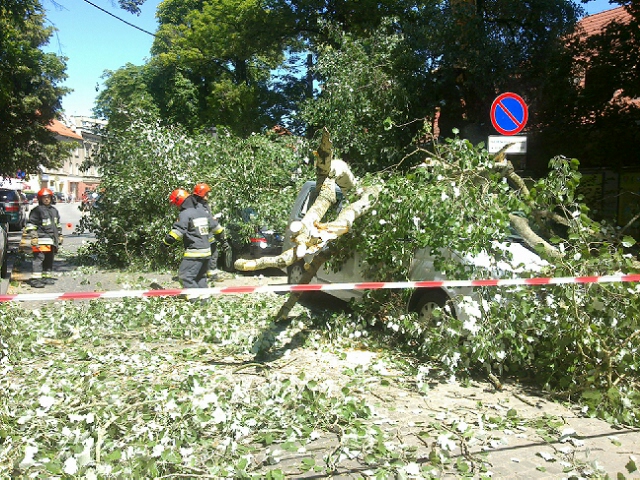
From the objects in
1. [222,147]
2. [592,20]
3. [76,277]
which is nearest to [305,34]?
[592,20]

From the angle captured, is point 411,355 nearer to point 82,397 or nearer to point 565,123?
point 82,397

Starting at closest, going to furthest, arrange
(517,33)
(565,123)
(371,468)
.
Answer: (371,468)
(565,123)
(517,33)

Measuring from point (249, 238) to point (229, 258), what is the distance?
0.88 metres

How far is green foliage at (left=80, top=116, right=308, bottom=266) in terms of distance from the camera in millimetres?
11711

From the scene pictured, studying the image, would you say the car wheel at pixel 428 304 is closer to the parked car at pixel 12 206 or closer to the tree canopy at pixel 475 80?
the tree canopy at pixel 475 80

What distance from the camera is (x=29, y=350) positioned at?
226 inches

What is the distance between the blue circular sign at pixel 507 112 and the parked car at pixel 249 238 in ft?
16.0

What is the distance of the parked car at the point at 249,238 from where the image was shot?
11.6m

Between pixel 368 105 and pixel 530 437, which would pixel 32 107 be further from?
pixel 530 437

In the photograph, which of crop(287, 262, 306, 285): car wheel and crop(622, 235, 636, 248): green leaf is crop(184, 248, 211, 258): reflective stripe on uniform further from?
crop(622, 235, 636, 248): green leaf

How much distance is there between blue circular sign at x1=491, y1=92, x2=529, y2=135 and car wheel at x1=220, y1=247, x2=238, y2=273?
6.14 metres

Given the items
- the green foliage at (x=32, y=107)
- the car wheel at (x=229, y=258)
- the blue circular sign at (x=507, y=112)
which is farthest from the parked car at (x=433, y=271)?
the green foliage at (x=32, y=107)

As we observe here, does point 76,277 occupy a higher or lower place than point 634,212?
lower

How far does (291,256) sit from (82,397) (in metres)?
1.92
